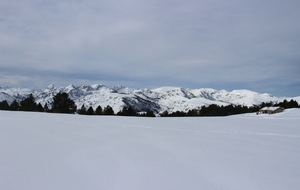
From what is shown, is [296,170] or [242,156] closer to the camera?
[296,170]

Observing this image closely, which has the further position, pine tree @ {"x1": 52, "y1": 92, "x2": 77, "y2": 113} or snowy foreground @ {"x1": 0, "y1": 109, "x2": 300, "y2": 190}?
pine tree @ {"x1": 52, "y1": 92, "x2": 77, "y2": 113}

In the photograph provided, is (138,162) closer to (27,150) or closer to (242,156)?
(242,156)

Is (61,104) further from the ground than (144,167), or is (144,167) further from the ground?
(61,104)

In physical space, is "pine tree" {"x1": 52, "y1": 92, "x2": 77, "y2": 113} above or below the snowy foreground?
above

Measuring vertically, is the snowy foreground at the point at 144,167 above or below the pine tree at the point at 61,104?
below

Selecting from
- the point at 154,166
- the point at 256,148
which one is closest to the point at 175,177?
the point at 154,166

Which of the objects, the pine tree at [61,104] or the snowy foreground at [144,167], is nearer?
the snowy foreground at [144,167]

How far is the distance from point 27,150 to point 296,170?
561 cm

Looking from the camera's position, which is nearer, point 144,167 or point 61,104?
point 144,167

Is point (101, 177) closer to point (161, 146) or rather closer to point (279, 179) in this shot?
point (161, 146)

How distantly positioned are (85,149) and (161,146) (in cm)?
201

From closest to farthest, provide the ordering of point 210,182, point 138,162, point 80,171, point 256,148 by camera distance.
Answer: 1. point 210,182
2. point 80,171
3. point 138,162
4. point 256,148

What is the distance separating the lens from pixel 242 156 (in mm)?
3729

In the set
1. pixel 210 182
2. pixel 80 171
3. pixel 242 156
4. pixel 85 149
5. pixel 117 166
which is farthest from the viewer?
pixel 85 149
